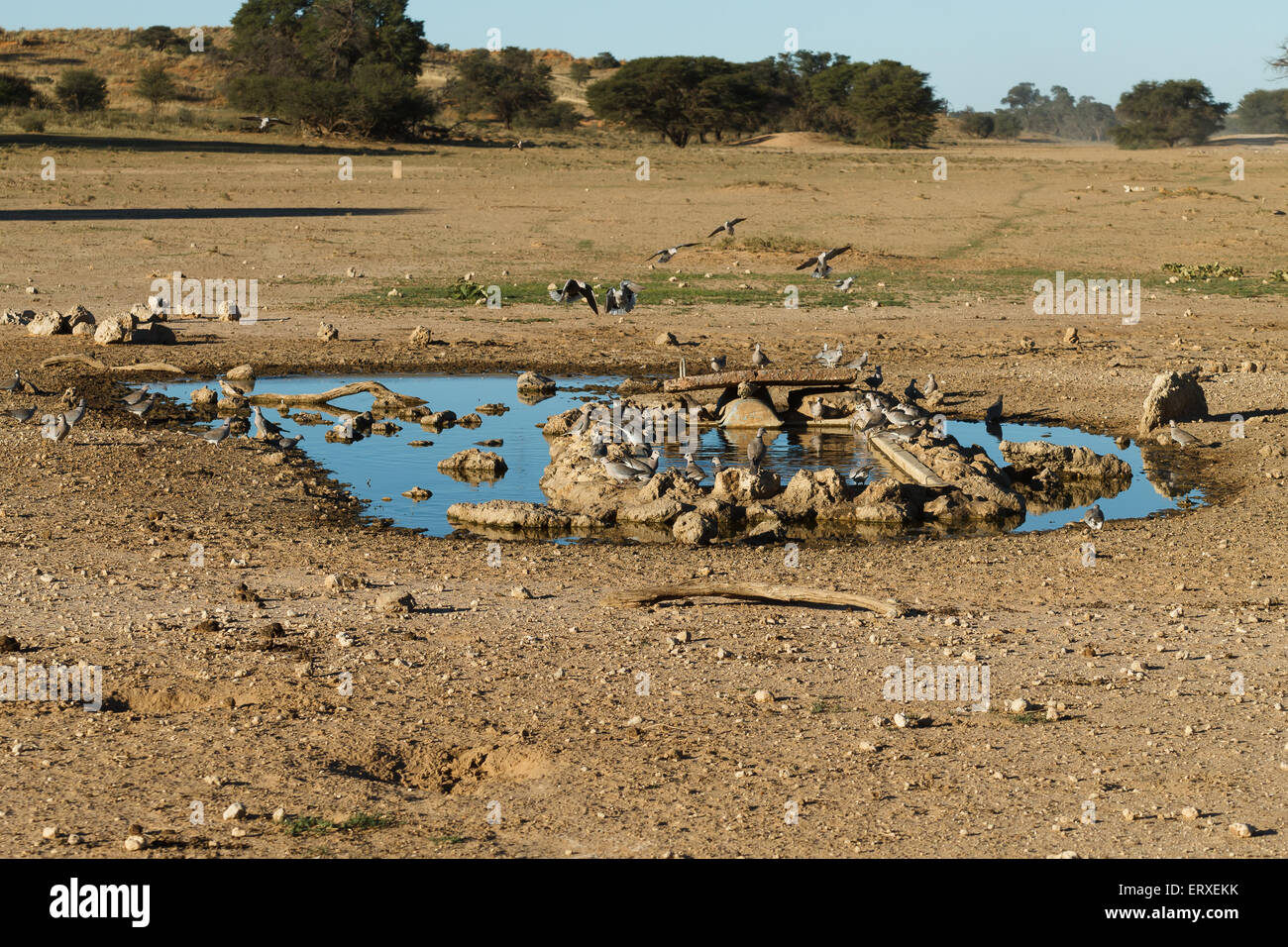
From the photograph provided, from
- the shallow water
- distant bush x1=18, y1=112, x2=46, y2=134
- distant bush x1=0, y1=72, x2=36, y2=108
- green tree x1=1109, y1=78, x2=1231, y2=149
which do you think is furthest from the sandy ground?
green tree x1=1109, y1=78, x2=1231, y2=149

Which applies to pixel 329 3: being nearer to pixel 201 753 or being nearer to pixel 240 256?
pixel 240 256

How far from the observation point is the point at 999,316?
20.0 m

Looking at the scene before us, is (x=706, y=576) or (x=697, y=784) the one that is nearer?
(x=697, y=784)

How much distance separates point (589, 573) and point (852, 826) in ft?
12.2

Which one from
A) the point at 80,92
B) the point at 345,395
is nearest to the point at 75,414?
the point at 345,395

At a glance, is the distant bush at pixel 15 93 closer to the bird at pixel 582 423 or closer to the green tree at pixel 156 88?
the green tree at pixel 156 88

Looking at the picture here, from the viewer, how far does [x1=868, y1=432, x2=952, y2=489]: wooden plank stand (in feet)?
36.3

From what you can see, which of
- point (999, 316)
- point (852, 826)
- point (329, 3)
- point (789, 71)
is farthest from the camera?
point (789, 71)

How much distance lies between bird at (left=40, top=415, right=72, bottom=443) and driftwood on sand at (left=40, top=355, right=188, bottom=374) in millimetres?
3383

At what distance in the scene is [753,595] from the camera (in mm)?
8102

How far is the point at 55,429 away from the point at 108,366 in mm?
3960
